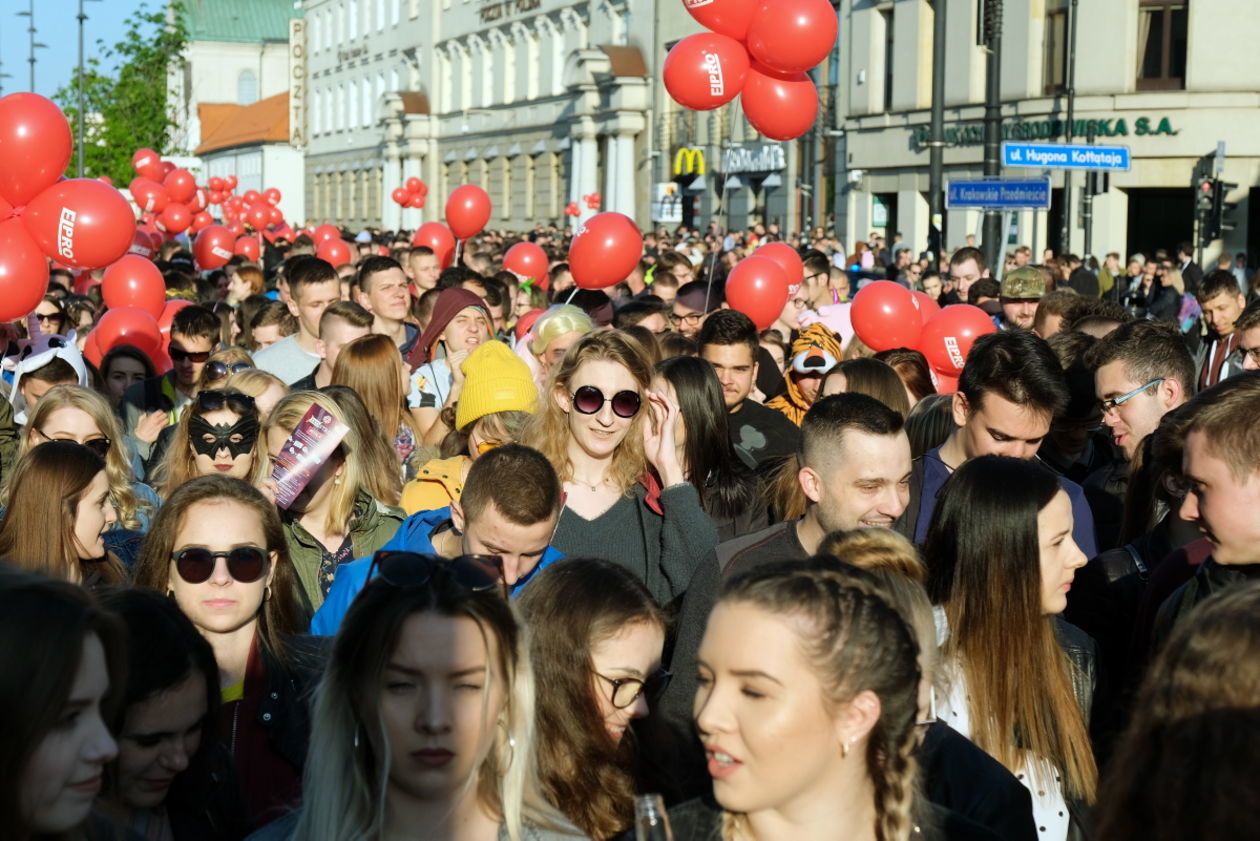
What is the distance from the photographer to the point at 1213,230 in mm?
26156

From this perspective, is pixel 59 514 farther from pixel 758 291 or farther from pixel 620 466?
pixel 758 291

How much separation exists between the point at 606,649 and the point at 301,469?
2.24 metres

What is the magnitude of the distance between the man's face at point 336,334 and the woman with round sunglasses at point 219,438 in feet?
7.68

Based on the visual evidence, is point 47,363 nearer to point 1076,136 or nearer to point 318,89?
point 1076,136

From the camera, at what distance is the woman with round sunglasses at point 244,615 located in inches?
164

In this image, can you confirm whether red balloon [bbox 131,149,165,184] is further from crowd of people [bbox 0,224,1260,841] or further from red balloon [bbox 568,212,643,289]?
crowd of people [bbox 0,224,1260,841]

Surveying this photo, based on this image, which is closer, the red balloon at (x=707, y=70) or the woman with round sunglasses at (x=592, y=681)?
the woman with round sunglasses at (x=592, y=681)

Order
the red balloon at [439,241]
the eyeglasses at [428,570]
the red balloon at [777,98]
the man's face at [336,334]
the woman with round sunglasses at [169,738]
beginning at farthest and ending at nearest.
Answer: the red balloon at [439,241] → the red balloon at [777,98] → the man's face at [336,334] → the woman with round sunglasses at [169,738] → the eyeglasses at [428,570]

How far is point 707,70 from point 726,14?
0.37 m

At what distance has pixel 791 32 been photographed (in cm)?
995

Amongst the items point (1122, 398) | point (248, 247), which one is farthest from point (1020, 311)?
point (248, 247)

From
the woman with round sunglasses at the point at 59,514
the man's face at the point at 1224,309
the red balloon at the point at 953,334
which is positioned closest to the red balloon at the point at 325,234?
the red balloon at the point at 953,334

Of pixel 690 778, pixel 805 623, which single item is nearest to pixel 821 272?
pixel 690 778

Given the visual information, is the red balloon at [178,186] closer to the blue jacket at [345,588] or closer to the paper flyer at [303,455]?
the paper flyer at [303,455]
